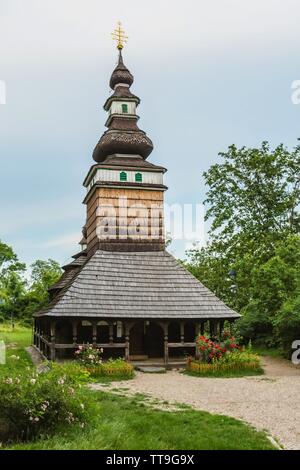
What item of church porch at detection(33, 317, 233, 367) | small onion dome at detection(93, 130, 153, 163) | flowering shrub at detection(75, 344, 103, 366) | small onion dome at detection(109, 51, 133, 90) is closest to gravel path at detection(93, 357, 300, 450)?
flowering shrub at detection(75, 344, 103, 366)

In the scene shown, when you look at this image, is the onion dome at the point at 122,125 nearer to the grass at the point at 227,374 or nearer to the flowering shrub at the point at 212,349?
the flowering shrub at the point at 212,349

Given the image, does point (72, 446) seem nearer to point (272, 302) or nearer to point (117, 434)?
point (117, 434)

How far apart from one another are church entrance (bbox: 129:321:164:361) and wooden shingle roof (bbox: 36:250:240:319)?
5.82 ft

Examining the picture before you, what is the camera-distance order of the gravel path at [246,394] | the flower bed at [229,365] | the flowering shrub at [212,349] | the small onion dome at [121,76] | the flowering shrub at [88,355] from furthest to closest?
the small onion dome at [121,76] < the flowering shrub at [212,349] < the flower bed at [229,365] < the flowering shrub at [88,355] < the gravel path at [246,394]

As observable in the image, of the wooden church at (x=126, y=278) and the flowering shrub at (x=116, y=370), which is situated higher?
the wooden church at (x=126, y=278)

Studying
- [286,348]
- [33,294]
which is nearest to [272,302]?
[286,348]

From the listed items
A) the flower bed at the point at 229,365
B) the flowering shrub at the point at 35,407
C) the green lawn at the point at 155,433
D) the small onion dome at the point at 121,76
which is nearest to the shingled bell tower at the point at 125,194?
the small onion dome at the point at 121,76

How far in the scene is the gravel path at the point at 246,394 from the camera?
9.12 metres

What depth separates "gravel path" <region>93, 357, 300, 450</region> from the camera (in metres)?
9.12

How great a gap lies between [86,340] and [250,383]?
26.0 feet

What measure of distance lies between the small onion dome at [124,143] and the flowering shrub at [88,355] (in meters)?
10.1

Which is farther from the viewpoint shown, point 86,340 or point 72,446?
point 86,340

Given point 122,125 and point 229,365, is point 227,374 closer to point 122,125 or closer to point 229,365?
point 229,365
